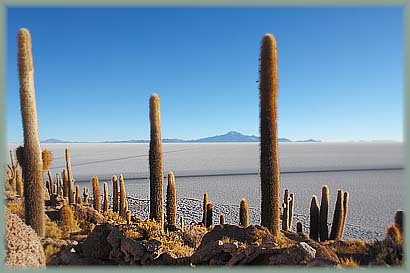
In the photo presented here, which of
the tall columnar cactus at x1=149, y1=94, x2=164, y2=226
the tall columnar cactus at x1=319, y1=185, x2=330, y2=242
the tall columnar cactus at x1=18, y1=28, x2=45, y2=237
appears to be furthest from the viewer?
the tall columnar cactus at x1=149, y1=94, x2=164, y2=226

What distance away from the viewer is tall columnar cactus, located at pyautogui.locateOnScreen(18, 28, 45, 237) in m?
4.70

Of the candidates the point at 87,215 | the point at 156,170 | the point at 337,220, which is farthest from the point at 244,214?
the point at 87,215

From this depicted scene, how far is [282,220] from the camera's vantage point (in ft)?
17.1

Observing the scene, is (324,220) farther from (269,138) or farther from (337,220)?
(269,138)

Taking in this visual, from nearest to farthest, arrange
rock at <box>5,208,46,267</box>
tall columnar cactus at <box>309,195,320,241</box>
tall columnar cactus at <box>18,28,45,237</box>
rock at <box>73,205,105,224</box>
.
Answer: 1. rock at <box>5,208,46,267</box>
2. tall columnar cactus at <box>18,28,45,237</box>
3. tall columnar cactus at <box>309,195,320,241</box>
4. rock at <box>73,205,105,224</box>

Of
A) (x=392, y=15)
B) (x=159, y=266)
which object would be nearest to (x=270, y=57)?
(x=392, y=15)

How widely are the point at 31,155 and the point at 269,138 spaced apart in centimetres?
279

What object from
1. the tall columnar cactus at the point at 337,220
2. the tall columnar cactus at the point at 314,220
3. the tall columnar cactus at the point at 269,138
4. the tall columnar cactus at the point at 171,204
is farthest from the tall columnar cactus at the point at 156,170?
the tall columnar cactus at the point at 337,220

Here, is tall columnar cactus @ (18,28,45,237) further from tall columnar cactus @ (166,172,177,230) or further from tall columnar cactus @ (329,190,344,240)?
tall columnar cactus @ (329,190,344,240)

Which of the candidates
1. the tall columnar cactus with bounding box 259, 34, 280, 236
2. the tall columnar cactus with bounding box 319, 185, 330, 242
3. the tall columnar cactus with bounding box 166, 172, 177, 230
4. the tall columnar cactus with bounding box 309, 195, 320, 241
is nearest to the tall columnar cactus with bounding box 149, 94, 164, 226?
the tall columnar cactus with bounding box 166, 172, 177, 230

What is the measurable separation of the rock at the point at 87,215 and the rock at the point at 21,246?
75 cm

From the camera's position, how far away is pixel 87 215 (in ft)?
17.3

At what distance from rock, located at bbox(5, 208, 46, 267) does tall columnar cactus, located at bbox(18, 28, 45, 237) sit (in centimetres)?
27

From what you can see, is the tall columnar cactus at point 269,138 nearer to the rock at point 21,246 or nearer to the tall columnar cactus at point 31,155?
the rock at point 21,246
